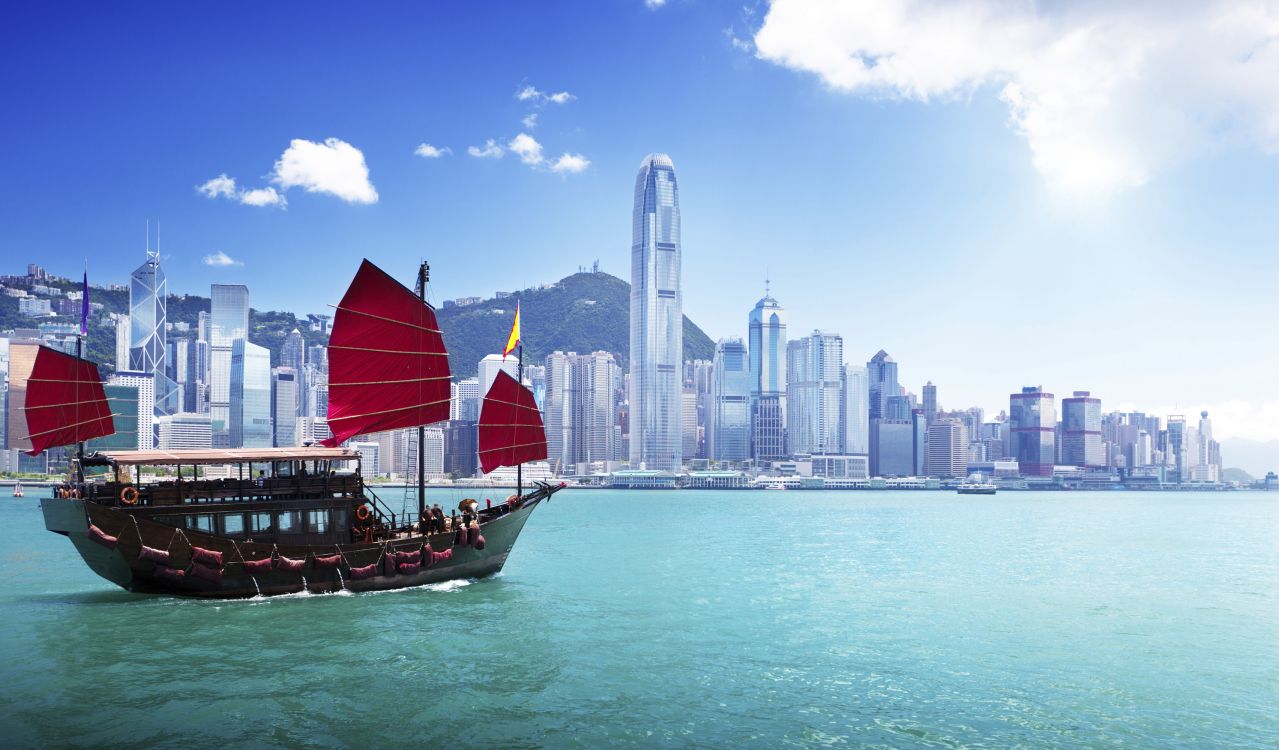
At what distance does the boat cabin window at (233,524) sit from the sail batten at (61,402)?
24.3 feet

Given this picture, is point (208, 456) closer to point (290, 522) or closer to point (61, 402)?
point (290, 522)

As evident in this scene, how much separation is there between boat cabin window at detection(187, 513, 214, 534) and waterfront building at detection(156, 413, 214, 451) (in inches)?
6978

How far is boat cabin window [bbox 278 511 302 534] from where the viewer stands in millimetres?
26000

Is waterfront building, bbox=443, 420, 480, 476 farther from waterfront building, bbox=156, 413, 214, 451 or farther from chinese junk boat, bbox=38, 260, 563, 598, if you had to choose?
chinese junk boat, bbox=38, 260, 563, 598

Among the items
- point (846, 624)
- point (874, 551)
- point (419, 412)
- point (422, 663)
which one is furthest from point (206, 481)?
point (874, 551)

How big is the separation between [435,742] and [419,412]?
59.9ft

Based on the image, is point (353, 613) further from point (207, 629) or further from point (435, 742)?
point (435, 742)

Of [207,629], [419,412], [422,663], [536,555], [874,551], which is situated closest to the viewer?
[422,663]

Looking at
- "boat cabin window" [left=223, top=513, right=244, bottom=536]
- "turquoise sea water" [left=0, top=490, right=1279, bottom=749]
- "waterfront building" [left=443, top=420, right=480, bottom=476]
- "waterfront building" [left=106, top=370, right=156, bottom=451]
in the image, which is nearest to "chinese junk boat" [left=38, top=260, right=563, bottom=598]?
"boat cabin window" [left=223, top=513, right=244, bottom=536]

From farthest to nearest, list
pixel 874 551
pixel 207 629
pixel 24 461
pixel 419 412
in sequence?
1. pixel 24 461
2. pixel 874 551
3. pixel 419 412
4. pixel 207 629

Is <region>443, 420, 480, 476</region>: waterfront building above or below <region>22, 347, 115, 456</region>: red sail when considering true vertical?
below

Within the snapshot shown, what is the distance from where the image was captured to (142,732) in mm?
13930

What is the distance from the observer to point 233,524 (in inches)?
996

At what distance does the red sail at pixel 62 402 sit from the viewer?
28859 mm
